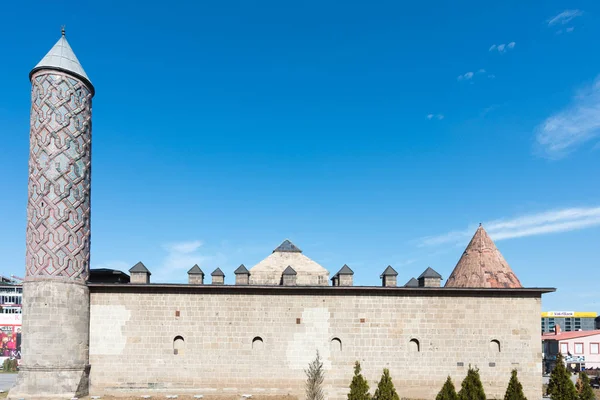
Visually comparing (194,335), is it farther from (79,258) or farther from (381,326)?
(381,326)

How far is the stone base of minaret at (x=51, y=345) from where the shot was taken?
15523 millimetres

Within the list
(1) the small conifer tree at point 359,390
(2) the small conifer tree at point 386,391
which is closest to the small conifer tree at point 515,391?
(2) the small conifer tree at point 386,391

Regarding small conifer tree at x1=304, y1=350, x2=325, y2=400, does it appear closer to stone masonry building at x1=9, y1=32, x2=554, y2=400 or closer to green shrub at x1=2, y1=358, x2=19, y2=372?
stone masonry building at x1=9, y1=32, x2=554, y2=400

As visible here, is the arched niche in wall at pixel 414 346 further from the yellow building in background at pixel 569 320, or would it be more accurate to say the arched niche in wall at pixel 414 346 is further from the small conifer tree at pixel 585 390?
the yellow building in background at pixel 569 320

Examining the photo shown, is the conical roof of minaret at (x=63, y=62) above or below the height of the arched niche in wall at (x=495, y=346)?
above

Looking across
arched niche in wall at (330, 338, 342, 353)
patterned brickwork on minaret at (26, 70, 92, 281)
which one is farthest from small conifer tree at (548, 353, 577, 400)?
patterned brickwork on minaret at (26, 70, 92, 281)

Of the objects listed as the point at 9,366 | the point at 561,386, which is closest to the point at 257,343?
the point at 561,386

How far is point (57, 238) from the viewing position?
53.1 feet

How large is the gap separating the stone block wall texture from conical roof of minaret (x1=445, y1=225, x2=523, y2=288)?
7235mm

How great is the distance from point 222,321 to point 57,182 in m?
8.37

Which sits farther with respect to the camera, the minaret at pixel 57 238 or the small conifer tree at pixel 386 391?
the minaret at pixel 57 238

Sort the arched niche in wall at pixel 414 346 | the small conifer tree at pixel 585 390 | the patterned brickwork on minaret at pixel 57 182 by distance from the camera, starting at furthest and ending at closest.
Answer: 1. the arched niche in wall at pixel 414 346
2. the small conifer tree at pixel 585 390
3. the patterned brickwork on minaret at pixel 57 182

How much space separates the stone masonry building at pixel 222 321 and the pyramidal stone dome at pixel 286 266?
9.98m

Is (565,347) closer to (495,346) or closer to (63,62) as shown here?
(495,346)
